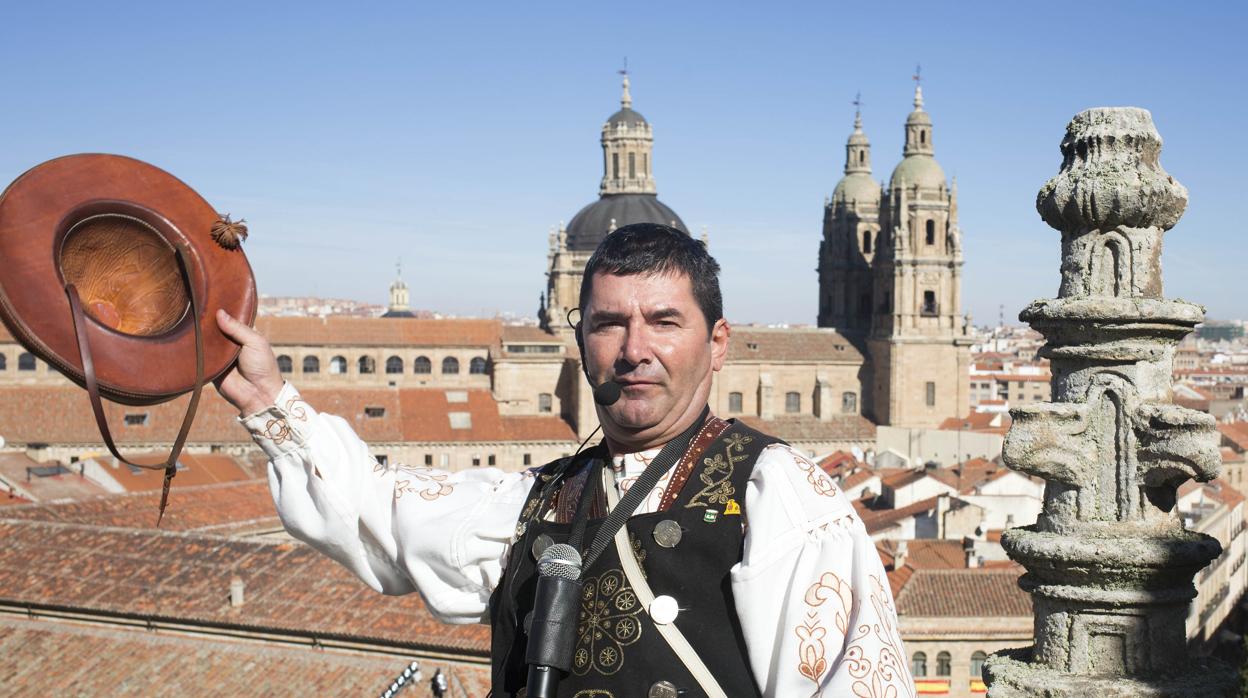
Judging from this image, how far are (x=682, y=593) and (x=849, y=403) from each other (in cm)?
5085

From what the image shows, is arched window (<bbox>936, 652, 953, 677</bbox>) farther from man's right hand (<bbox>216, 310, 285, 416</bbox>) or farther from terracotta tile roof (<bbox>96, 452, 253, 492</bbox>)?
man's right hand (<bbox>216, 310, 285, 416</bbox>)

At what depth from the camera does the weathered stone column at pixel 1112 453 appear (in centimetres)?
298

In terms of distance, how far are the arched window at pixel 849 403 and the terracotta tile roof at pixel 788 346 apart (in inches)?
54.9

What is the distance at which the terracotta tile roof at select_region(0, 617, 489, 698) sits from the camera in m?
14.3

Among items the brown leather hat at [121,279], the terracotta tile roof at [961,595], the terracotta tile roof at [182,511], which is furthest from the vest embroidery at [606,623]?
the terracotta tile roof at [182,511]

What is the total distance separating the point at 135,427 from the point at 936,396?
1177 inches

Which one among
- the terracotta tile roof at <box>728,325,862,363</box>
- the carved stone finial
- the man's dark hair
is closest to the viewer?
the man's dark hair

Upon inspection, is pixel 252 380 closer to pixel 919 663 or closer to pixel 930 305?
pixel 919 663

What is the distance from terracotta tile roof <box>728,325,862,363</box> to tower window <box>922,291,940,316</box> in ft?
10.9

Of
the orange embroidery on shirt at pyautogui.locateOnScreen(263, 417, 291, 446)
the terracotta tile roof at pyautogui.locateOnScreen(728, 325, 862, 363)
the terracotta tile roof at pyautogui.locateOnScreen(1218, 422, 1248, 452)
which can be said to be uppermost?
the terracotta tile roof at pyautogui.locateOnScreen(728, 325, 862, 363)

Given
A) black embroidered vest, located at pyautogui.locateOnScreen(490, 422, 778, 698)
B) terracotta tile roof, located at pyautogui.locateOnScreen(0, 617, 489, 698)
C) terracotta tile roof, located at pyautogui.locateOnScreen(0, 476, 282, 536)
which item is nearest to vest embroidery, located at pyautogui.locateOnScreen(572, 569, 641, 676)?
black embroidered vest, located at pyautogui.locateOnScreen(490, 422, 778, 698)

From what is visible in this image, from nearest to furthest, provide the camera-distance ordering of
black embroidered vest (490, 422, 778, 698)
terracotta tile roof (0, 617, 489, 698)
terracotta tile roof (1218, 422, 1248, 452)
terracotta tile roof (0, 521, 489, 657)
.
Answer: black embroidered vest (490, 422, 778, 698) → terracotta tile roof (0, 617, 489, 698) → terracotta tile roof (0, 521, 489, 657) → terracotta tile roof (1218, 422, 1248, 452)

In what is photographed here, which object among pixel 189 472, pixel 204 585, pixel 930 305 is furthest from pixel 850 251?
pixel 204 585

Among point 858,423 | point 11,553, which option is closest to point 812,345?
point 858,423
